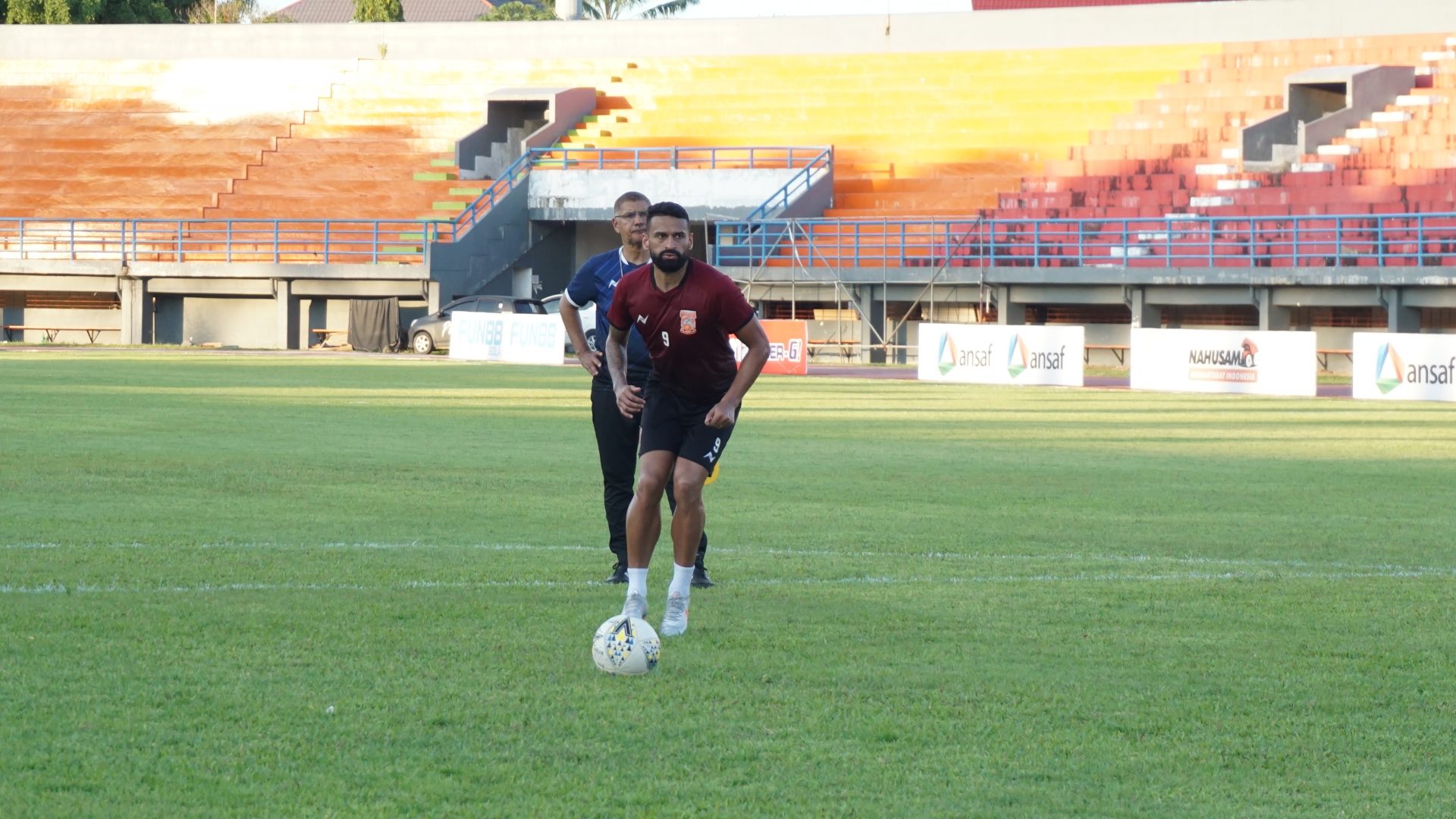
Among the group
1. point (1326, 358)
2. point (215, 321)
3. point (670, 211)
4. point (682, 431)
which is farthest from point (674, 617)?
point (215, 321)

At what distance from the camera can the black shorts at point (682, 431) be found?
27.0 ft

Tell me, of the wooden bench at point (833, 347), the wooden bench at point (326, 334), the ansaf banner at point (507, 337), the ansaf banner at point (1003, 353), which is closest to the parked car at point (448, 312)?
the ansaf banner at point (507, 337)

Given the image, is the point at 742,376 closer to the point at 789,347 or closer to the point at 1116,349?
the point at 789,347

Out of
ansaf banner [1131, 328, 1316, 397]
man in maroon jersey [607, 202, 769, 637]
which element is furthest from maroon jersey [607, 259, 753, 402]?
ansaf banner [1131, 328, 1316, 397]

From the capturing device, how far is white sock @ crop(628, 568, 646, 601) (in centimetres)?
798

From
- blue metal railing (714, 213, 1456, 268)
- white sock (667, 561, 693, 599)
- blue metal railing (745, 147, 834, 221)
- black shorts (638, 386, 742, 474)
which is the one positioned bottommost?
white sock (667, 561, 693, 599)

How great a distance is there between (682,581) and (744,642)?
0.44 m

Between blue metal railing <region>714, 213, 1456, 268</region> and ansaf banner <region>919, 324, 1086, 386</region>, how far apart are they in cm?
488

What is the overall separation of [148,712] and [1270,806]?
142 inches

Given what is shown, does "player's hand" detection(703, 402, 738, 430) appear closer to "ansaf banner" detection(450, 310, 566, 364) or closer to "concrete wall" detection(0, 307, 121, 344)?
"ansaf banner" detection(450, 310, 566, 364)

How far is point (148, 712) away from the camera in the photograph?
20.6 ft

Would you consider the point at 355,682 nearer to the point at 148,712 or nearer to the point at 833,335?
the point at 148,712

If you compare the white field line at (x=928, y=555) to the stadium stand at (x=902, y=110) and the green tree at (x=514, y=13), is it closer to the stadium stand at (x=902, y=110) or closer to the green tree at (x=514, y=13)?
the stadium stand at (x=902, y=110)

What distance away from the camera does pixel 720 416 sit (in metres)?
8.05
